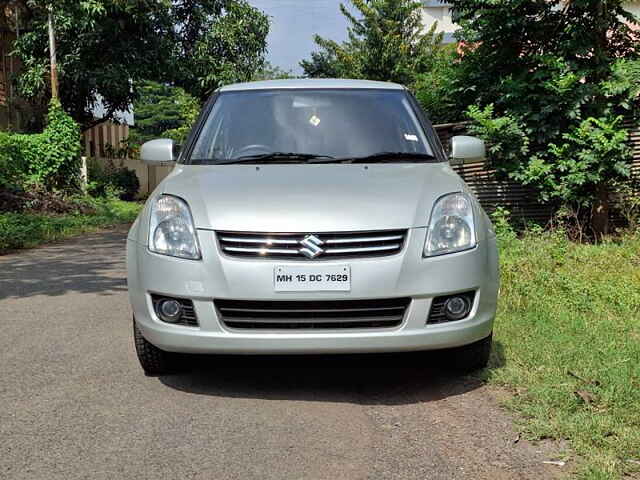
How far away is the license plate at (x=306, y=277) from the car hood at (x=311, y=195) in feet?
0.62

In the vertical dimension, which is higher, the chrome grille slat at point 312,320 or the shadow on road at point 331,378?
the chrome grille slat at point 312,320

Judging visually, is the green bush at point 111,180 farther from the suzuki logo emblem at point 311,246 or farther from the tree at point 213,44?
the suzuki logo emblem at point 311,246

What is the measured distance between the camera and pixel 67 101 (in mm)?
25484

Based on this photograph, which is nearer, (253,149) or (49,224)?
(253,149)

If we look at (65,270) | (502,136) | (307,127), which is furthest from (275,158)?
(502,136)

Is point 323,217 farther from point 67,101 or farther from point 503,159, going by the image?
point 67,101

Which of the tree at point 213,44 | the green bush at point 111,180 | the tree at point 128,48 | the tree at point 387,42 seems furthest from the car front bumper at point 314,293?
the tree at point 387,42

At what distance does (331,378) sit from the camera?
15.1 ft

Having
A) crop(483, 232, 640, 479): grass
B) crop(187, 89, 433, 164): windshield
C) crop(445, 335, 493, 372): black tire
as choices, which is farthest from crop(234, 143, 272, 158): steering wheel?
crop(483, 232, 640, 479): grass

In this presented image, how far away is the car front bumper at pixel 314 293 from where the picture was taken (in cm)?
391

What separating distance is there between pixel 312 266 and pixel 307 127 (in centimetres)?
151

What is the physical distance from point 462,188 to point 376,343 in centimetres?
103

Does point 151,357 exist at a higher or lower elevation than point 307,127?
lower

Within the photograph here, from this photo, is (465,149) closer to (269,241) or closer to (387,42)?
(269,241)
